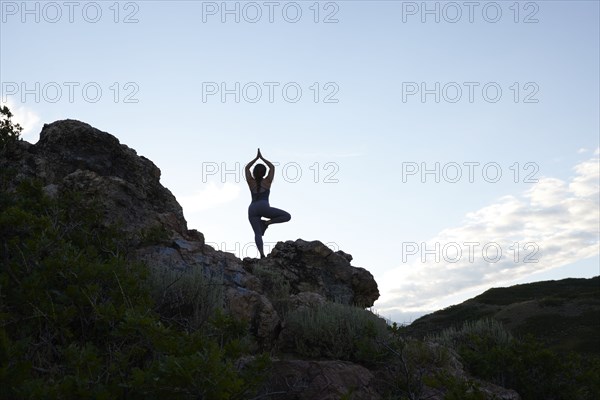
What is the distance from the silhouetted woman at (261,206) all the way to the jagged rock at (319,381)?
265 inches

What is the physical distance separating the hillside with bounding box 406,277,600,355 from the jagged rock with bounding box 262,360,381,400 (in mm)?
18305

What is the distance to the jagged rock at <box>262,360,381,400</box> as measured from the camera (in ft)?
17.7

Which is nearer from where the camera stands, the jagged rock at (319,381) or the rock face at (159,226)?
the jagged rock at (319,381)

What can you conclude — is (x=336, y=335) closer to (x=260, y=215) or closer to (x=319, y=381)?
(x=319, y=381)

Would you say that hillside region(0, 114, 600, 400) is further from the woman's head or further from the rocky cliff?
the woman's head

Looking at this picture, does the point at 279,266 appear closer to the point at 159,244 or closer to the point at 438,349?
the point at 159,244

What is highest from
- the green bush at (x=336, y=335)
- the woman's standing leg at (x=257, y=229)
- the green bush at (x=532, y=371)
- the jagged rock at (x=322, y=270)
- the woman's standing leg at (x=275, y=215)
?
the woman's standing leg at (x=275, y=215)

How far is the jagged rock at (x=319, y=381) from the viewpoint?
5391 mm

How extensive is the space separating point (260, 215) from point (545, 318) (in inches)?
890

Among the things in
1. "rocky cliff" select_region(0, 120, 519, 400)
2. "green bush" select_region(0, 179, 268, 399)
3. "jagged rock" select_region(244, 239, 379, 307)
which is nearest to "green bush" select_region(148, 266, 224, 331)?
"rocky cliff" select_region(0, 120, 519, 400)

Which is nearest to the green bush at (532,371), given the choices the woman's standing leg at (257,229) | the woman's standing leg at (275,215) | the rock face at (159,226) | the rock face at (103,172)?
the rock face at (159,226)

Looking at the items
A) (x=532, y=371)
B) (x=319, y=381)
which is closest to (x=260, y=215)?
(x=532, y=371)

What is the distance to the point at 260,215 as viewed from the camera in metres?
12.8

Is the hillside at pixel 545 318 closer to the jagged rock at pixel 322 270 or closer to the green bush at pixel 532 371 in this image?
the jagged rock at pixel 322 270
